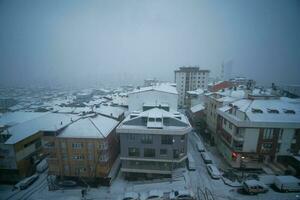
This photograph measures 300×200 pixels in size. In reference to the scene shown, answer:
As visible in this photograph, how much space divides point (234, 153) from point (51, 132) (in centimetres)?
3606

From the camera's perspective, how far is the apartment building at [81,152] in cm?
2795

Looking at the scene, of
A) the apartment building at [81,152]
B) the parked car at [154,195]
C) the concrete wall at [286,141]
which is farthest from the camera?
the concrete wall at [286,141]

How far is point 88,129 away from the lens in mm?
29359

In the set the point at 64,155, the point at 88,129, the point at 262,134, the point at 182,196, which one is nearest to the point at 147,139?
the point at 182,196

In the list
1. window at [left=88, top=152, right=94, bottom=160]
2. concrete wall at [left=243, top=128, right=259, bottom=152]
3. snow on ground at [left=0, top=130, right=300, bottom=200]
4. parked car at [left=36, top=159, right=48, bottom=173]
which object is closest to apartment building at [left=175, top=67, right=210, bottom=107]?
concrete wall at [left=243, top=128, right=259, bottom=152]

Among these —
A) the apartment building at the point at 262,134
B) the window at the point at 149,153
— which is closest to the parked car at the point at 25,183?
the window at the point at 149,153

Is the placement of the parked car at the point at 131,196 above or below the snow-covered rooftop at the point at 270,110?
below

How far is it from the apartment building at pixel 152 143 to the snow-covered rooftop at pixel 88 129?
363cm

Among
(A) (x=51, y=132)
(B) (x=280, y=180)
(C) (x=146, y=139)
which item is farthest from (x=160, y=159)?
(A) (x=51, y=132)

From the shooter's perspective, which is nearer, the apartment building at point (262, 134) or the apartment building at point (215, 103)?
the apartment building at point (262, 134)

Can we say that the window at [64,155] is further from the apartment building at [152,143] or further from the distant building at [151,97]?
the distant building at [151,97]

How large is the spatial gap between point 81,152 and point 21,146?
513 inches

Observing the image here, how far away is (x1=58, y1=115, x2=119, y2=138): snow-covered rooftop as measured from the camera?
28.0m

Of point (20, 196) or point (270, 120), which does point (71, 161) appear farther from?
point (270, 120)
